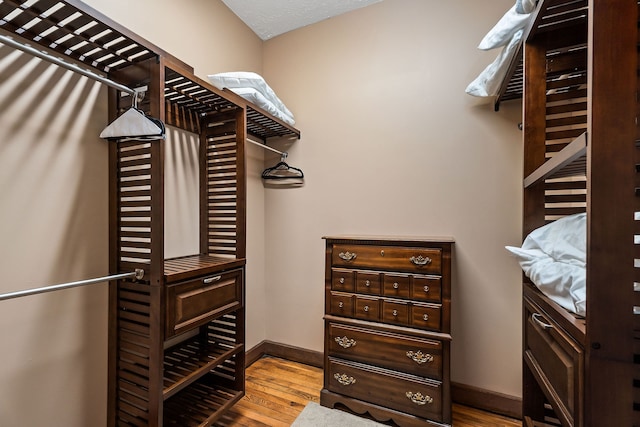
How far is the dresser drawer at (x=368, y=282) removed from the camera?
182cm

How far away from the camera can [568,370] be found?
788mm

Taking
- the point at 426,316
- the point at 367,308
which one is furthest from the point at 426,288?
the point at 367,308

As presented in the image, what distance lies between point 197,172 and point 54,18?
1061mm

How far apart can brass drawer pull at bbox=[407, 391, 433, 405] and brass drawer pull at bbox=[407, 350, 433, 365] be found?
0.19 meters

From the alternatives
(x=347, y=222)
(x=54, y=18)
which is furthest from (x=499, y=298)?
(x=54, y=18)

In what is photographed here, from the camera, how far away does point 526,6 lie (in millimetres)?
1174

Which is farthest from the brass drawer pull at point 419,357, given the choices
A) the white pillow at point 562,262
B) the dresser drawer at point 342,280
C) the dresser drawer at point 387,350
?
the white pillow at point 562,262

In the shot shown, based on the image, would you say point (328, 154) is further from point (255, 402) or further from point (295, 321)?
point (255, 402)

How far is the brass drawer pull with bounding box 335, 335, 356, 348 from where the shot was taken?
1.86 metres

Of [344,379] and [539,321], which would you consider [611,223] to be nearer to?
[539,321]

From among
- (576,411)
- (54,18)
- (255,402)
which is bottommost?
(255,402)

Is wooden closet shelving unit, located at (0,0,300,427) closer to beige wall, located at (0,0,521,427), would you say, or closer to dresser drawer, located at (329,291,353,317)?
beige wall, located at (0,0,521,427)

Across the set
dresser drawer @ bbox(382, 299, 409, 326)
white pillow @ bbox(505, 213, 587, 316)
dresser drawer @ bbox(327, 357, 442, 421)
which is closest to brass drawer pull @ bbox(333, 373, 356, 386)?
dresser drawer @ bbox(327, 357, 442, 421)

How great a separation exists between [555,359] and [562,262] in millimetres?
304
